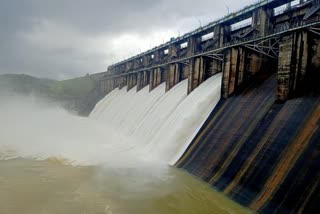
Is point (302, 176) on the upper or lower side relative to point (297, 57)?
lower

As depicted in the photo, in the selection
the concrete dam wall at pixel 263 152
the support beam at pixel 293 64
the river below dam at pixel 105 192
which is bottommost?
the river below dam at pixel 105 192

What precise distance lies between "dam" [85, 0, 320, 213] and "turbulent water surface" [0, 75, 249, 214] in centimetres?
62

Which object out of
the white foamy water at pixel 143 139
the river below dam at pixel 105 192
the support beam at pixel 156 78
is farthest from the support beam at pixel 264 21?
the support beam at pixel 156 78

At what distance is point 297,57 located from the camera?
1312cm

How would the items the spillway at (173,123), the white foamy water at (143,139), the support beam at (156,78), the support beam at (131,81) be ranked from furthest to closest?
the support beam at (131,81) < the support beam at (156,78) < the white foamy water at (143,139) < the spillway at (173,123)

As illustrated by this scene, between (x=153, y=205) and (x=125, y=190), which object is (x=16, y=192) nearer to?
(x=125, y=190)

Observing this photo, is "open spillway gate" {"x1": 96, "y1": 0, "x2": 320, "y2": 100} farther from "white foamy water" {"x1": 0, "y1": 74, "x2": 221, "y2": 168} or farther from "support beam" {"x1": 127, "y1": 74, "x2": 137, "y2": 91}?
"support beam" {"x1": 127, "y1": 74, "x2": 137, "y2": 91}

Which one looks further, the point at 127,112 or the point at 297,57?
the point at 127,112

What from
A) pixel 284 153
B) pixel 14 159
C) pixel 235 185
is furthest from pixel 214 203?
pixel 14 159

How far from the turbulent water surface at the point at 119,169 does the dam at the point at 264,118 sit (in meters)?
0.62

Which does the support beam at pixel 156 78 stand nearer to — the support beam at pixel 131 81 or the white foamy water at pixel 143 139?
the white foamy water at pixel 143 139

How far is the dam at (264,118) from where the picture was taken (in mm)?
9891

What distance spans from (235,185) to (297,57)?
7.39 m

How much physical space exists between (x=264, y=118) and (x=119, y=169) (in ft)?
31.0
